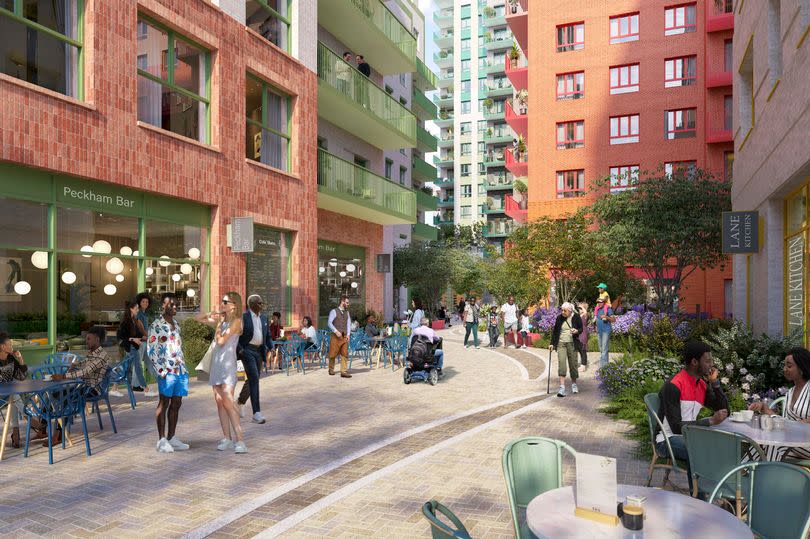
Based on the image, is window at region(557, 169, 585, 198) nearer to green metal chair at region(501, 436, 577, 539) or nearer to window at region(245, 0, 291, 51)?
window at region(245, 0, 291, 51)

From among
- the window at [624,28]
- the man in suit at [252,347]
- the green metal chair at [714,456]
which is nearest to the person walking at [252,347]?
the man in suit at [252,347]

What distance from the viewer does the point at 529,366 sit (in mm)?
16062

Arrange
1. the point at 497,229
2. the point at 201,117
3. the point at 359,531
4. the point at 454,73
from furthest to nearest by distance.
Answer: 1. the point at 454,73
2. the point at 497,229
3. the point at 201,117
4. the point at 359,531

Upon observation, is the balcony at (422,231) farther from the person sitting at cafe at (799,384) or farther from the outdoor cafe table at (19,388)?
the person sitting at cafe at (799,384)

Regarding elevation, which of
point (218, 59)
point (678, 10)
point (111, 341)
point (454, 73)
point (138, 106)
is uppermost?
point (454, 73)

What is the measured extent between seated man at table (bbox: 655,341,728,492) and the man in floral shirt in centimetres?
501

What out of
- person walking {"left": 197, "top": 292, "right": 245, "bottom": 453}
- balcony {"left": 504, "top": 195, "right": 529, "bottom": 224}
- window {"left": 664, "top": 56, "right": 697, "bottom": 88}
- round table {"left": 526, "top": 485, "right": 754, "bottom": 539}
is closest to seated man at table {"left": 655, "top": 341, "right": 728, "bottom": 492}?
round table {"left": 526, "top": 485, "right": 754, "bottom": 539}

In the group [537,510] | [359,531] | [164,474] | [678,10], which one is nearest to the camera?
[537,510]

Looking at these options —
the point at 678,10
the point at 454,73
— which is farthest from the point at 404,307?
the point at 454,73

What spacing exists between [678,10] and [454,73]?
4986cm

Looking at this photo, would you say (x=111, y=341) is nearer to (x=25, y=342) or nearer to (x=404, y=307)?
(x=25, y=342)

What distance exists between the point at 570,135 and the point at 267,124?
21.6 m

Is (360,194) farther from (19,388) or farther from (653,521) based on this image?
(653,521)

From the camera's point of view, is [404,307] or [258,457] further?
[404,307]
